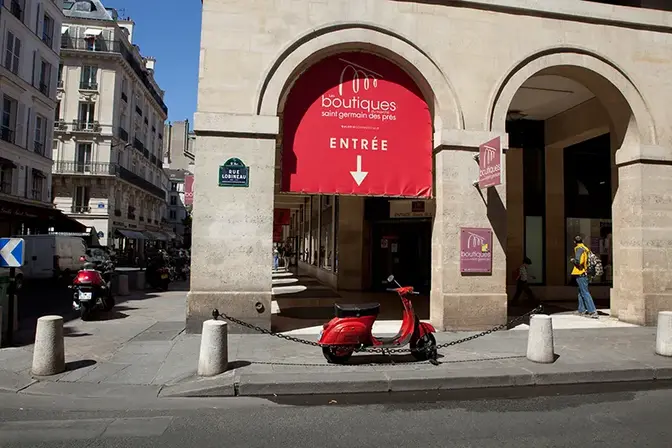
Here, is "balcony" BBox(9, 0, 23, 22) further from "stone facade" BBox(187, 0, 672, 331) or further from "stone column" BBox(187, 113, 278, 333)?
"stone column" BBox(187, 113, 278, 333)

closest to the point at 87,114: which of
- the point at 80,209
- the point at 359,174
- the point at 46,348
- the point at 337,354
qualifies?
the point at 80,209

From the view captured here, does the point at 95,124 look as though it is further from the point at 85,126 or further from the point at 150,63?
the point at 150,63

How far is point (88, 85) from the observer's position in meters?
42.4

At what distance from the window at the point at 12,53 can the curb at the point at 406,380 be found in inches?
1177

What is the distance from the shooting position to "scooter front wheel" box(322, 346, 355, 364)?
6891 mm

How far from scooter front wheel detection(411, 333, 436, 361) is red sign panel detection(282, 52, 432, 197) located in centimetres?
359

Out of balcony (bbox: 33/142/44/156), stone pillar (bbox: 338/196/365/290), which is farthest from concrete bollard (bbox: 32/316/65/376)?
balcony (bbox: 33/142/44/156)

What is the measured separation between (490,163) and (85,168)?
40.7m

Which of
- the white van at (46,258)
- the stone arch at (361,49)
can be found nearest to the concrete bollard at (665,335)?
the stone arch at (361,49)

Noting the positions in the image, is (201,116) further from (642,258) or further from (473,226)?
(642,258)

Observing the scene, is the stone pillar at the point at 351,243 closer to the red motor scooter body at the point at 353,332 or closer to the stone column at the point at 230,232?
the stone column at the point at 230,232

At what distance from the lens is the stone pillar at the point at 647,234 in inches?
412

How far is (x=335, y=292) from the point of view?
663 inches

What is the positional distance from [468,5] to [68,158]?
40.2 metres
